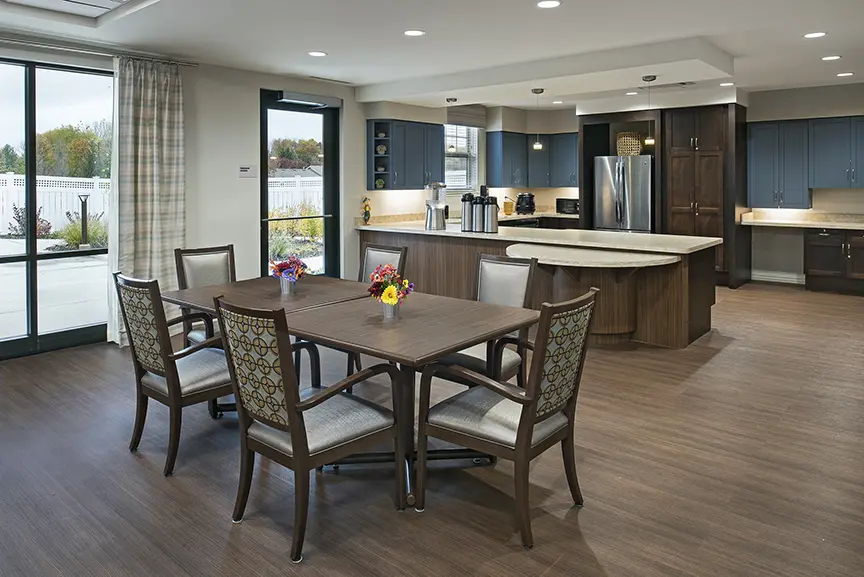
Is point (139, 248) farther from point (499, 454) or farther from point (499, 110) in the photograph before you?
point (499, 110)

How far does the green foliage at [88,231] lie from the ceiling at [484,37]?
4.73ft

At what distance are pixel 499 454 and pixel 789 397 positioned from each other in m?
2.65

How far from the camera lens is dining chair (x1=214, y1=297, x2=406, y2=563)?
98.1 inches

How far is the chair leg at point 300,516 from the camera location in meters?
2.51

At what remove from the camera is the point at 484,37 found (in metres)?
5.27

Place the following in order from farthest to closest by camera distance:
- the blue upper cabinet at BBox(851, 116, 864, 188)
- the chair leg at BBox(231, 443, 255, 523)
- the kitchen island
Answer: the blue upper cabinet at BBox(851, 116, 864, 188) → the kitchen island → the chair leg at BBox(231, 443, 255, 523)

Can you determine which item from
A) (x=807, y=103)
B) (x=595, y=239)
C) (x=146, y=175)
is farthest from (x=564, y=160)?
(x=146, y=175)

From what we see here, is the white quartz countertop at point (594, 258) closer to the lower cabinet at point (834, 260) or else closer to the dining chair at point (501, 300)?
the dining chair at point (501, 300)

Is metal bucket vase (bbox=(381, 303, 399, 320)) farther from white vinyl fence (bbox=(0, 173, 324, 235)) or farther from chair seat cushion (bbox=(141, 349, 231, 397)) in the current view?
white vinyl fence (bbox=(0, 173, 324, 235))

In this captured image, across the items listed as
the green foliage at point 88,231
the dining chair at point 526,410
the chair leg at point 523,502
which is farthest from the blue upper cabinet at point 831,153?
the green foliage at point 88,231

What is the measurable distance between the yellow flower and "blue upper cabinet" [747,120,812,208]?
717cm

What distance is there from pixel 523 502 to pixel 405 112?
6.26m

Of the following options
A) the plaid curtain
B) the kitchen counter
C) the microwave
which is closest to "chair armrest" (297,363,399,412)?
the plaid curtain

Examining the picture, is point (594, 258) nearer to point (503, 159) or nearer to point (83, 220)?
point (83, 220)
